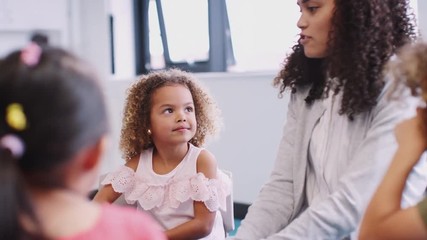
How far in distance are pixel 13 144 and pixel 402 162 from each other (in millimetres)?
688

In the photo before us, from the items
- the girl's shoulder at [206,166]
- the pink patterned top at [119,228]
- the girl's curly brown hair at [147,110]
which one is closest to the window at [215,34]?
the girl's curly brown hair at [147,110]

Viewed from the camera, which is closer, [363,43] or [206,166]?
[363,43]

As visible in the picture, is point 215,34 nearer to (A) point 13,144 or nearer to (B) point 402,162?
(B) point 402,162

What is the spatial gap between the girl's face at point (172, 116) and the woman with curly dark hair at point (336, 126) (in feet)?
1.30

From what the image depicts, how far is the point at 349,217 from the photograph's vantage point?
4.21 ft

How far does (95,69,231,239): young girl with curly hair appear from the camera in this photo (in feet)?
5.62

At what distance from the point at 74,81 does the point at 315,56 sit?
0.82m

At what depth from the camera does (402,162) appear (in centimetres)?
106

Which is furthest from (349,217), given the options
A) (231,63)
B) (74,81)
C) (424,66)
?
(231,63)

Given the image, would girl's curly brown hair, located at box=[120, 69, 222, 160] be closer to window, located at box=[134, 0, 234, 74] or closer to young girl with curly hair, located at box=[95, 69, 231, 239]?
young girl with curly hair, located at box=[95, 69, 231, 239]

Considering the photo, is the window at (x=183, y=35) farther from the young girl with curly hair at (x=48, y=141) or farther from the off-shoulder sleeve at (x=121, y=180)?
the young girl with curly hair at (x=48, y=141)

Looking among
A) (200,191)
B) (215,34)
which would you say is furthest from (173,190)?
(215,34)

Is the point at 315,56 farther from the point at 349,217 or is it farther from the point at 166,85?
the point at 166,85

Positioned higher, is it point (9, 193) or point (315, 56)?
point (315, 56)
